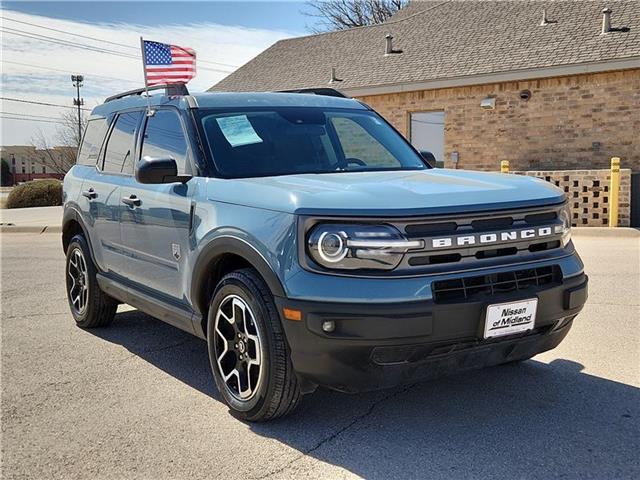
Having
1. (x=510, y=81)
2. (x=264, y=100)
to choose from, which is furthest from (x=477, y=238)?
(x=510, y=81)

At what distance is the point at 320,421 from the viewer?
3752 millimetres

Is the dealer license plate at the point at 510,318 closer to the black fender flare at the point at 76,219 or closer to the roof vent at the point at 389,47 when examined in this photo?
the black fender flare at the point at 76,219

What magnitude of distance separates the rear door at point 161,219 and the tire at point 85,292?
0.86 metres

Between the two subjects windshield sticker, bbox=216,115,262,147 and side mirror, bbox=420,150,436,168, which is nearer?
windshield sticker, bbox=216,115,262,147

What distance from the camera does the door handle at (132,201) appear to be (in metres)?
4.73

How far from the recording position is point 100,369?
4820mm

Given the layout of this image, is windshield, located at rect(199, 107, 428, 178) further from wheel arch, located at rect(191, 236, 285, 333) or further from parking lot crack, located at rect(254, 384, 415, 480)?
parking lot crack, located at rect(254, 384, 415, 480)

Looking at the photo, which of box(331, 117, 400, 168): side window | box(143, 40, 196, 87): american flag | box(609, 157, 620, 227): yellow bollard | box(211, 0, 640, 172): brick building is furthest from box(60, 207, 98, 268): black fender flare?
box(211, 0, 640, 172): brick building

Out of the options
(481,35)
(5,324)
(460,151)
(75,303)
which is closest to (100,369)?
(75,303)

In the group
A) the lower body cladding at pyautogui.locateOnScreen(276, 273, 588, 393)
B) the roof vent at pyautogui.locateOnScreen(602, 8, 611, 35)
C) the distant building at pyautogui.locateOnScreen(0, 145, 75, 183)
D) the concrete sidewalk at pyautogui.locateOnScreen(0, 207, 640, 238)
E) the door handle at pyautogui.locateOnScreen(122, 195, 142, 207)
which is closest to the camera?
the lower body cladding at pyautogui.locateOnScreen(276, 273, 588, 393)

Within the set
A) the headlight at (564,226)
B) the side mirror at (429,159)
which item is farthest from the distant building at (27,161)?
the headlight at (564,226)

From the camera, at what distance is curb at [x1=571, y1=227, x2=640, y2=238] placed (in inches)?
474

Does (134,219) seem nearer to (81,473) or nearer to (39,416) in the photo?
(39,416)

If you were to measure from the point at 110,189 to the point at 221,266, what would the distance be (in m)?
1.71
